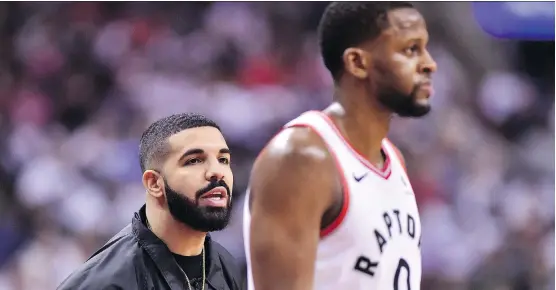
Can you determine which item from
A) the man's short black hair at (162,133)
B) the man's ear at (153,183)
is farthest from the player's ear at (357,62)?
the man's ear at (153,183)

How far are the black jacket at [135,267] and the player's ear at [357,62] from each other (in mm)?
868

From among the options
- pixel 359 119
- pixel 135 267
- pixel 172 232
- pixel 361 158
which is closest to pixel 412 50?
pixel 359 119

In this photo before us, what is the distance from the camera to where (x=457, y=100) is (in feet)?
31.7

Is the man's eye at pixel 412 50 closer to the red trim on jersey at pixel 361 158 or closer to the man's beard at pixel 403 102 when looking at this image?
the man's beard at pixel 403 102

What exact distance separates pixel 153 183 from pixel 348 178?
691 mm

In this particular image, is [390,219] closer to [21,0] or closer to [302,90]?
[302,90]

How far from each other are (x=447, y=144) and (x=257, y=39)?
2.32m

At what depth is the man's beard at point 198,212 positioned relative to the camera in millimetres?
3148

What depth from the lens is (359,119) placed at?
3412 mm

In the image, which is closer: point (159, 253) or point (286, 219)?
point (286, 219)

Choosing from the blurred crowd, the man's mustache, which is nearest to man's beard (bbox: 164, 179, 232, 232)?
the man's mustache

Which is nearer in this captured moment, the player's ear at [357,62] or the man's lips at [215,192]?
the man's lips at [215,192]

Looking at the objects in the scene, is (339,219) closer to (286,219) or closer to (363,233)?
(363,233)

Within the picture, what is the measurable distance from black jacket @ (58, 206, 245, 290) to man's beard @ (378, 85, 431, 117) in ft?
2.86
